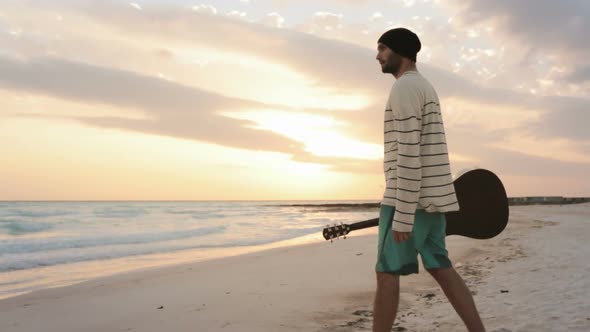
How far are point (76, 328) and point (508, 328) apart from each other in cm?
389

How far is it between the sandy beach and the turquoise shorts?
130 cm

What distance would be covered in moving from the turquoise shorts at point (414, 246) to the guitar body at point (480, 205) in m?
0.58

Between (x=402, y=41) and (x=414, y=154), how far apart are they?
719 millimetres

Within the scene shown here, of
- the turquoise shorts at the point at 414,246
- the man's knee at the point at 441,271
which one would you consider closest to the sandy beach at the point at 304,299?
the man's knee at the point at 441,271

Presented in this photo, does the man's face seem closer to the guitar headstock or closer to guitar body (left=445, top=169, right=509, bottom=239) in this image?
guitar body (left=445, top=169, right=509, bottom=239)

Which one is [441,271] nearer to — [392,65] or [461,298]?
[461,298]

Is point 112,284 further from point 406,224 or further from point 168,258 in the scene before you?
point 406,224

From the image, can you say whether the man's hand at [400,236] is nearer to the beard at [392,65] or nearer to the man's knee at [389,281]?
the man's knee at [389,281]

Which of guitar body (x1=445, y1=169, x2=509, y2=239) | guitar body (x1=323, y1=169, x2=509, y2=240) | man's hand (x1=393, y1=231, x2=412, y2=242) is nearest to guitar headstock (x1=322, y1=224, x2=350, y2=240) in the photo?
guitar body (x1=323, y1=169, x2=509, y2=240)

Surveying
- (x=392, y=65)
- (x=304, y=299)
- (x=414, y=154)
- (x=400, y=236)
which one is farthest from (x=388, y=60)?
(x=304, y=299)

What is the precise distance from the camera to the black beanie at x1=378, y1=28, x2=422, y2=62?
2.75m

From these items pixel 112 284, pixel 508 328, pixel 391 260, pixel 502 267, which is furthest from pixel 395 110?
pixel 112 284

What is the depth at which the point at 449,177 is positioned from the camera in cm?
269

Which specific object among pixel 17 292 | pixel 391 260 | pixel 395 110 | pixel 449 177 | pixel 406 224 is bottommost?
pixel 17 292
